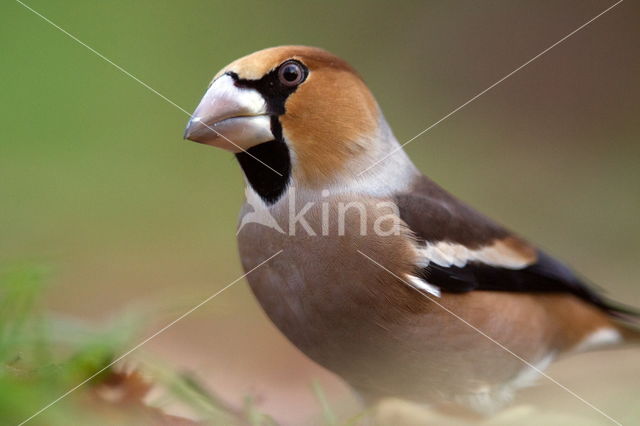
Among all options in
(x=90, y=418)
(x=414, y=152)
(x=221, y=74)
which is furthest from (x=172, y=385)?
(x=414, y=152)

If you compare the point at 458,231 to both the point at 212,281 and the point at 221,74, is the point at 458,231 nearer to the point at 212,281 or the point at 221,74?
the point at 221,74

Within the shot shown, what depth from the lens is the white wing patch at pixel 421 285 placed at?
71.6 inches

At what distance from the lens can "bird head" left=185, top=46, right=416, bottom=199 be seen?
1784mm

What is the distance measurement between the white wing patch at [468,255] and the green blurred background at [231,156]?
0.37m

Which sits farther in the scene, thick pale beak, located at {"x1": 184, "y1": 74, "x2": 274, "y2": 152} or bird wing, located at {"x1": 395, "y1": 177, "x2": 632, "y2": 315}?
bird wing, located at {"x1": 395, "y1": 177, "x2": 632, "y2": 315}

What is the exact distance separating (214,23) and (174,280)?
2.60 m

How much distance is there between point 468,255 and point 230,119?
0.71 meters

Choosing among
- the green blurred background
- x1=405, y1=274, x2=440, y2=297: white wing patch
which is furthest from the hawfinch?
the green blurred background

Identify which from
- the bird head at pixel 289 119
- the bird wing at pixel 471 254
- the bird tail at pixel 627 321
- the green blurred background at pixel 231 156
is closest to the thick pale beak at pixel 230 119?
the bird head at pixel 289 119

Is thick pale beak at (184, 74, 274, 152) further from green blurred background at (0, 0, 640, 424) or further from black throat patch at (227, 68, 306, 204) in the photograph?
green blurred background at (0, 0, 640, 424)

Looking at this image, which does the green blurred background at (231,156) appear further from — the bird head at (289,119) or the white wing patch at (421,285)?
the bird head at (289,119)

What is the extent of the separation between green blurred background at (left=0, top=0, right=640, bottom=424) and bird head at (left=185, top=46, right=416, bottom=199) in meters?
0.60

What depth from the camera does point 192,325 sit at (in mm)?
3334

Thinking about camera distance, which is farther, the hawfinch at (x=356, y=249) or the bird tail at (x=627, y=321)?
the bird tail at (x=627, y=321)
